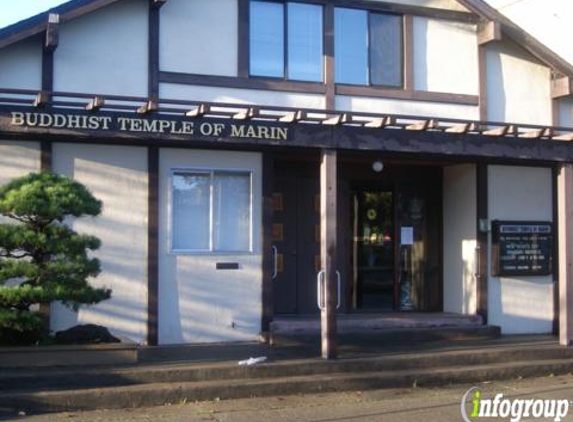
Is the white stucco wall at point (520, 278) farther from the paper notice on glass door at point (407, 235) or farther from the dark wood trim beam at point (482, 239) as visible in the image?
the paper notice on glass door at point (407, 235)

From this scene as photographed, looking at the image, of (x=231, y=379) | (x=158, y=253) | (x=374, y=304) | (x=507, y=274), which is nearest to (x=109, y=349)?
(x=231, y=379)

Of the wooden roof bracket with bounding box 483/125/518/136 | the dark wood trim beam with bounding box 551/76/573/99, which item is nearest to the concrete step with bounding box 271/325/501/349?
the wooden roof bracket with bounding box 483/125/518/136

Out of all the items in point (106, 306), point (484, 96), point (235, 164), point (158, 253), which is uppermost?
point (484, 96)

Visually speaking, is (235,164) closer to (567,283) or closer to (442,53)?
(442,53)

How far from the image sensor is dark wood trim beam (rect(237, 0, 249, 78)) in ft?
39.7

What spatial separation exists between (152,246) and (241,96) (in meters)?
2.59

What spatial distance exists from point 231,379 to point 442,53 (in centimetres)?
683

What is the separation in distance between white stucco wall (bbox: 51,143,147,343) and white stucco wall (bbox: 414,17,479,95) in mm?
4870

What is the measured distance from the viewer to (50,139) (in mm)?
10469

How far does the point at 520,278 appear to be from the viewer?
13625 millimetres

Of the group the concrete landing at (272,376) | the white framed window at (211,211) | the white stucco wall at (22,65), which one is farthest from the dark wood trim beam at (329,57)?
the white stucco wall at (22,65)

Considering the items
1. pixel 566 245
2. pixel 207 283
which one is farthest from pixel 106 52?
pixel 566 245

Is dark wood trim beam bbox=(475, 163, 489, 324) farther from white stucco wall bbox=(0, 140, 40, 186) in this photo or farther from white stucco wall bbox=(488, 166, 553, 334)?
white stucco wall bbox=(0, 140, 40, 186)

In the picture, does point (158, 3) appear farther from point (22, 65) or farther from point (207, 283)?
point (207, 283)
